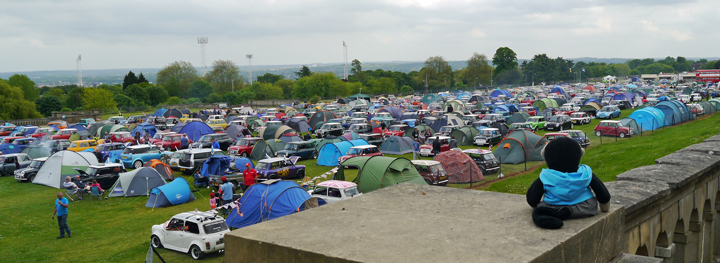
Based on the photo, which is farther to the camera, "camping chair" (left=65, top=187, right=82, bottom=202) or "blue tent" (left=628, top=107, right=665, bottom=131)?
"blue tent" (left=628, top=107, right=665, bottom=131)

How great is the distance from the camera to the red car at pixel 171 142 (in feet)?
109

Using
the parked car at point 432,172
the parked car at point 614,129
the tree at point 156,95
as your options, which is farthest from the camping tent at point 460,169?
the tree at point 156,95

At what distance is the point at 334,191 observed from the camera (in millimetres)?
16844

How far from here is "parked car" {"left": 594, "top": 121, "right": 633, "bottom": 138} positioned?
107 feet

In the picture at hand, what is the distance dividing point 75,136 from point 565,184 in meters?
42.4

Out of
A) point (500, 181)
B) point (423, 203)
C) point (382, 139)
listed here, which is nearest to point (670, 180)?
point (423, 203)

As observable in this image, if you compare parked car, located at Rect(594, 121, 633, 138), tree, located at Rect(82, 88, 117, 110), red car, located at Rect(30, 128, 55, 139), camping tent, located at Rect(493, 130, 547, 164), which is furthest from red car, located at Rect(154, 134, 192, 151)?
tree, located at Rect(82, 88, 117, 110)

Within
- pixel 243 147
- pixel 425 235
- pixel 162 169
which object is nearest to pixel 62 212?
pixel 162 169

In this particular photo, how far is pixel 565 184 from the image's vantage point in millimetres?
5023

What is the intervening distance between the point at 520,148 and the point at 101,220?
18046 millimetres

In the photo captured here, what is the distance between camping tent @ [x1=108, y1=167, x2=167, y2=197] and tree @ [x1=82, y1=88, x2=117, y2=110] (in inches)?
2452

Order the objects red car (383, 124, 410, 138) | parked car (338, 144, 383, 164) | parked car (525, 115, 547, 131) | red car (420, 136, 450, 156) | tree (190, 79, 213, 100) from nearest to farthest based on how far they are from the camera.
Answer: parked car (338, 144, 383, 164), red car (420, 136, 450, 156), red car (383, 124, 410, 138), parked car (525, 115, 547, 131), tree (190, 79, 213, 100)

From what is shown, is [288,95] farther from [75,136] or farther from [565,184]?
[565,184]

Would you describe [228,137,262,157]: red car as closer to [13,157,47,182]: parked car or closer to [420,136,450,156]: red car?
[420,136,450,156]: red car
